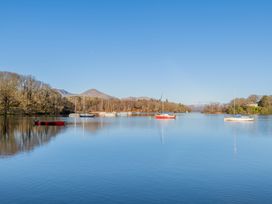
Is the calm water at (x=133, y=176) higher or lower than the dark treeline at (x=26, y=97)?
lower

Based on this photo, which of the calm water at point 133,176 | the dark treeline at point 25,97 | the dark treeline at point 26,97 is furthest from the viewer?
the dark treeline at point 26,97

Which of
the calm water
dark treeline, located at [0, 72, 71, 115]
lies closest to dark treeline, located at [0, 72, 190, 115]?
dark treeline, located at [0, 72, 71, 115]

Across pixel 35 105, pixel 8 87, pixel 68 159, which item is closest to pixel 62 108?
pixel 35 105

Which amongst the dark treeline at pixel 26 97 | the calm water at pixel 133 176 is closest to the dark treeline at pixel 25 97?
the dark treeline at pixel 26 97

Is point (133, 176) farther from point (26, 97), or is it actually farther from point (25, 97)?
point (26, 97)

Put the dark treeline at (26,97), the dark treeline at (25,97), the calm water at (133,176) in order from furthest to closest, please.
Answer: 1. the dark treeline at (26,97)
2. the dark treeline at (25,97)
3. the calm water at (133,176)

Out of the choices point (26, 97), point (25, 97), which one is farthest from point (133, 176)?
point (26, 97)

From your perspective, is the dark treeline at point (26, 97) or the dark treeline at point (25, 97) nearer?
the dark treeline at point (25, 97)

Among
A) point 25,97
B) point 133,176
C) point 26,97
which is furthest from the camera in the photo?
point 26,97

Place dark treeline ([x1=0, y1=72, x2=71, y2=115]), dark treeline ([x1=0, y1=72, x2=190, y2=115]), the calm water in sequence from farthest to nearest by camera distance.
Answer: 1. dark treeline ([x1=0, y1=72, x2=190, y2=115])
2. dark treeline ([x1=0, y1=72, x2=71, y2=115])
3. the calm water

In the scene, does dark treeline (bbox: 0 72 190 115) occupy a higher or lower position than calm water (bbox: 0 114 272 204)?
higher

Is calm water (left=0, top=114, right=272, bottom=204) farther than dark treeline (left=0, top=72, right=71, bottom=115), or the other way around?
dark treeline (left=0, top=72, right=71, bottom=115)

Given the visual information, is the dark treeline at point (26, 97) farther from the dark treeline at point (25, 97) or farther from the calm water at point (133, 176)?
the calm water at point (133, 176)

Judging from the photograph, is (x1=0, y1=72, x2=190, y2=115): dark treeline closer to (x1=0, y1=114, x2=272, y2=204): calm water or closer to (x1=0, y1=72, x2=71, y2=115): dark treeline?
(x1=0, y1=72, x2=71, y2=115): dark treeline
